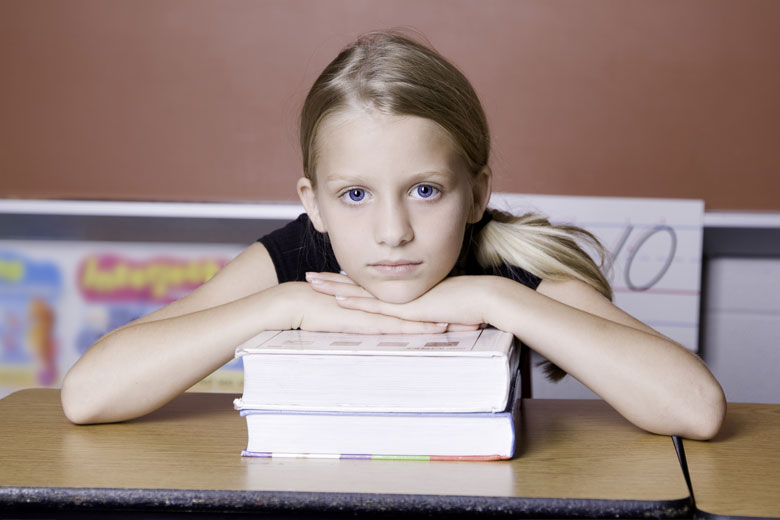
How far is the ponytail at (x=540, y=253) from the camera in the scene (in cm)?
111

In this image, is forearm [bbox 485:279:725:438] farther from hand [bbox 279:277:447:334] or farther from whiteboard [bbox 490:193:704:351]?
whiteboard [bbox 490:193:704:351]

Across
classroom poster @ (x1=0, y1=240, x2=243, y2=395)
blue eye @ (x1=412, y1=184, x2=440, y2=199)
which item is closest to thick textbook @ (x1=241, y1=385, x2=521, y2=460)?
blue eye @ (x1=412, y1=184, x2=440, y2=199)

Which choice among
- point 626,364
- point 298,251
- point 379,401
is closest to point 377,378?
point 379,401

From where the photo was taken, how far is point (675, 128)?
86.0 inches

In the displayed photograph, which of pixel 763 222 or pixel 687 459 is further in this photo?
pixel 763 222

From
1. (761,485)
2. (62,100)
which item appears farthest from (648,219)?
(62,100)

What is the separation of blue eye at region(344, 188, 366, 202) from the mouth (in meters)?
0.08

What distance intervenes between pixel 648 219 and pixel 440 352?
1461 millimetres

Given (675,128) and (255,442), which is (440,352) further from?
(675,128)

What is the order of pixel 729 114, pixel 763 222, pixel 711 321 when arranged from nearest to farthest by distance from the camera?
pixel 763 222 → pixel 729 114 → pixel 711 321

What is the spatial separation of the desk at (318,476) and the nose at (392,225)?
234 mm

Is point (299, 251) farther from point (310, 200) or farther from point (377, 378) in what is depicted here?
point (377, 378)

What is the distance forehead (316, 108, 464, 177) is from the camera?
907mm

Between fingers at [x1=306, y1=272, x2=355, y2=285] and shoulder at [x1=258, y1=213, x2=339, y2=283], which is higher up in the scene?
fingers at [x1=306, y1=272, x2=355, y2=285]
